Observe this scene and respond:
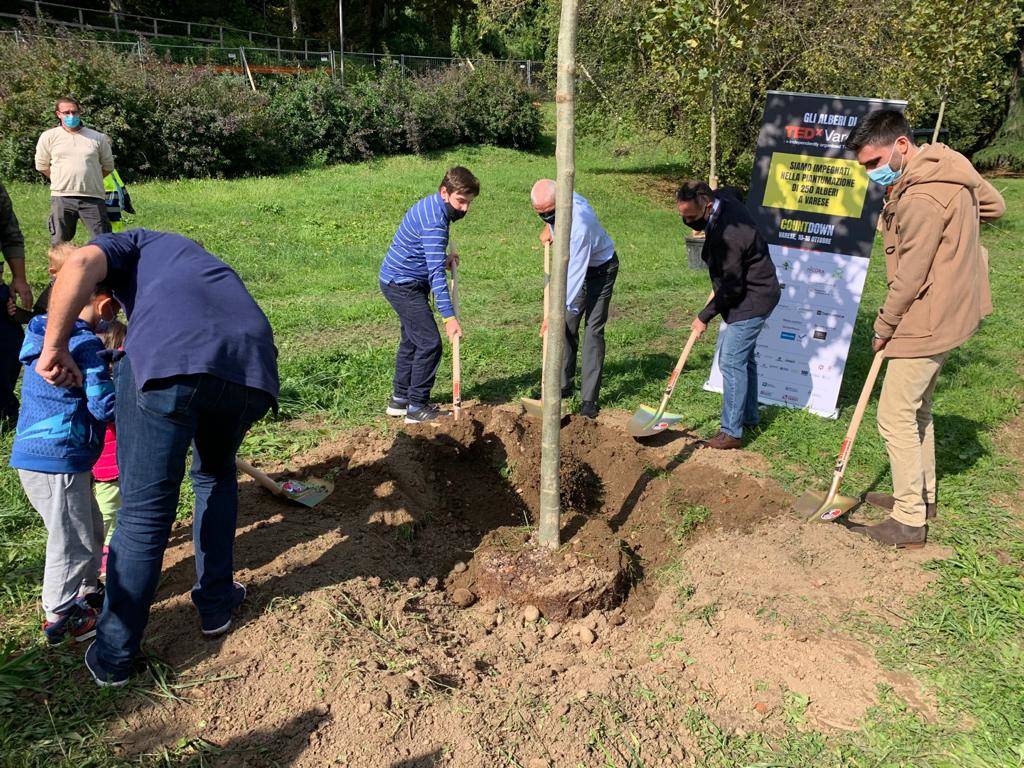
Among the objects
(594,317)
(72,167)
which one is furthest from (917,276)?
(72,167)

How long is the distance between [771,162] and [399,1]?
40.1 m

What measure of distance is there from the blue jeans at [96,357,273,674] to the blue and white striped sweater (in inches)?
102

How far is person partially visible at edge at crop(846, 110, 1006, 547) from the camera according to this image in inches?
156

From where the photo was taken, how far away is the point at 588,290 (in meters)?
5.95

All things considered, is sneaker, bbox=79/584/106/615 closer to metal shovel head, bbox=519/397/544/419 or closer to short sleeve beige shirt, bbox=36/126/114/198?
metal shovel head, bbox=519/397/544/419

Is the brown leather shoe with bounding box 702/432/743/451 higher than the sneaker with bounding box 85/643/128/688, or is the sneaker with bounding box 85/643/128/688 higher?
the sneaker with bounding box 85/643/128/688

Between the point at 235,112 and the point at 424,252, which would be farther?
the point at 235,112

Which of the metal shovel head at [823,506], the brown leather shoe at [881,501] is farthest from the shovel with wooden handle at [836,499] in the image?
the brown leather shoe at [881,501]

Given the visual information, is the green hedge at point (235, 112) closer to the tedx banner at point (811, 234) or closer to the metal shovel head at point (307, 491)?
the metal shovel head at point (307, 491)

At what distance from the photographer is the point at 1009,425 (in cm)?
607

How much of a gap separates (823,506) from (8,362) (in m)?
5.59

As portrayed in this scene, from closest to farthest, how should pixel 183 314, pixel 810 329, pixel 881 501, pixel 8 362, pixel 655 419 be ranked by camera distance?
pixel 183 314 < pixel 881 501 < pixel 8 362 < pixel 655 419 < pixel 810 329

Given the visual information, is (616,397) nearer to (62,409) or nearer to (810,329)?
(810,329)

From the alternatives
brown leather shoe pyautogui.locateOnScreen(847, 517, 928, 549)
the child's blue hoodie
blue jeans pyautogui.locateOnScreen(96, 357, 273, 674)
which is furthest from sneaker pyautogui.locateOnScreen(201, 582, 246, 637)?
brown leather shoe pyautogui.locateOnScreen(847, 517, 928, 549)
